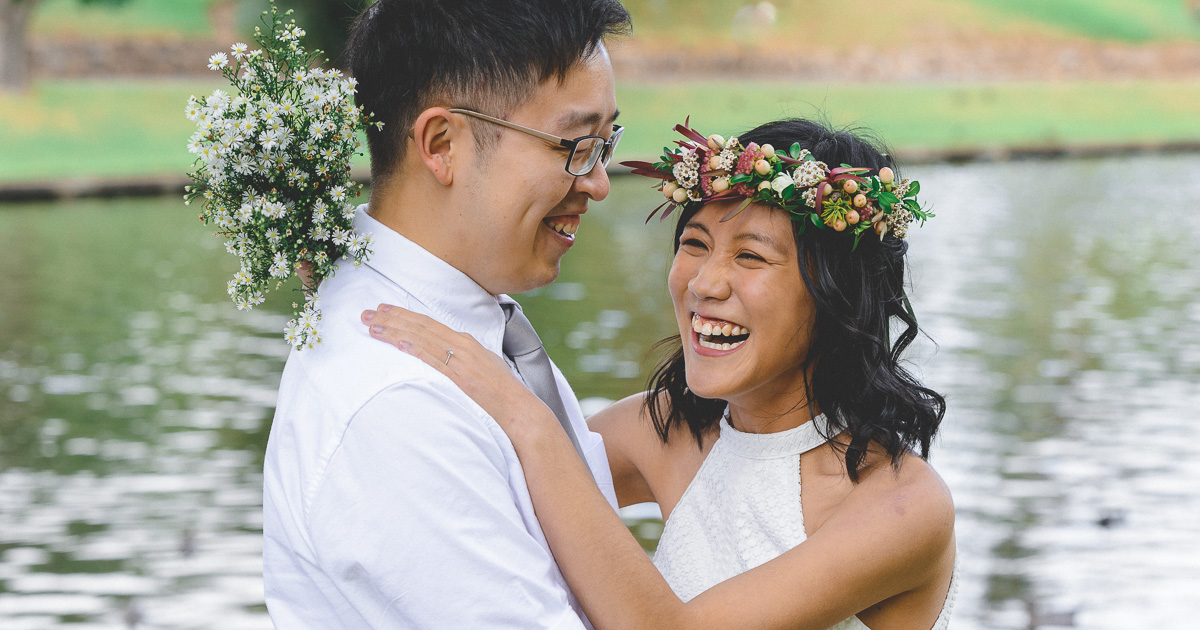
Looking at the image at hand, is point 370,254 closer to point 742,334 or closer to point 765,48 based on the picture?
point 742,334

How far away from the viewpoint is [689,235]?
294 cm

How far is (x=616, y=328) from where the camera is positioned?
481 inches

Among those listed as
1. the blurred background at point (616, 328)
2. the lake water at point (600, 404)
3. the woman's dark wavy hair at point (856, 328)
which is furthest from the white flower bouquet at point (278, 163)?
the lake water at point (600, 404)

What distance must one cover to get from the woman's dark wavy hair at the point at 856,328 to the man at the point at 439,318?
0.56 metres

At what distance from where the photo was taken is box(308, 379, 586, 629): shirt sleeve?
6.89 feet

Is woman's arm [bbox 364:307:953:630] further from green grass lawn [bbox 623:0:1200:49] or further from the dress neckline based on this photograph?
green grass lawn [bbox 623:0:1200:49]

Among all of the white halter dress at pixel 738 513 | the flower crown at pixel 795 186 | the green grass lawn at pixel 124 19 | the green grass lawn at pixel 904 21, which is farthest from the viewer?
the green grass lawn at pixel 904 21

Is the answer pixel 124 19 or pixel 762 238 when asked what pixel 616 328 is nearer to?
pixel 762 238

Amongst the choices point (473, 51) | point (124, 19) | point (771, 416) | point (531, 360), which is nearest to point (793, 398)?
point (771, 416)

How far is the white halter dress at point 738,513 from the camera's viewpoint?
2.89 metres

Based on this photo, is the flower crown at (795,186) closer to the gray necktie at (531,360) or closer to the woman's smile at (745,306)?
the woman's smile at (745,306)

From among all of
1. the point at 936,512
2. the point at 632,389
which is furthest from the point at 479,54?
the point at 632,389

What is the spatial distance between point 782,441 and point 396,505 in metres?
1.19

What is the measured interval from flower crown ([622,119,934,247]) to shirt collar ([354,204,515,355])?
633mm
